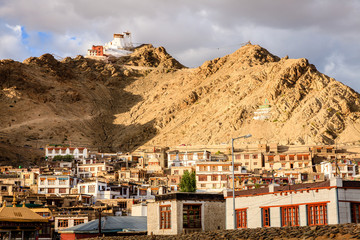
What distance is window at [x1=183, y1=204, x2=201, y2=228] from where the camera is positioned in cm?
4344

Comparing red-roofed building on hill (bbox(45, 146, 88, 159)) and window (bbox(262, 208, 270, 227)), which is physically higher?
red-roofed building on hill (bbox(45, 146, 88, 159))

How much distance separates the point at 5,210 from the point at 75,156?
295 ft

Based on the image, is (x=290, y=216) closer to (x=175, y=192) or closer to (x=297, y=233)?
(x=297, y=233)

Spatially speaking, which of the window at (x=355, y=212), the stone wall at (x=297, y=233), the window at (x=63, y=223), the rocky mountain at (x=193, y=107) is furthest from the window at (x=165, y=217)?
the rocky mountain at (x=193, y=107)

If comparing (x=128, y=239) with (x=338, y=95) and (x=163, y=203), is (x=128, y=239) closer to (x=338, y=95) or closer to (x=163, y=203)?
(x=163, y=203)

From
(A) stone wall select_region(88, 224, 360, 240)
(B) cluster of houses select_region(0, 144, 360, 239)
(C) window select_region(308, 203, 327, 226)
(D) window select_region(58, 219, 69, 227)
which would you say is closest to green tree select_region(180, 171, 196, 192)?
(B) cluster of houses select_region(0, 144, 360, 239)

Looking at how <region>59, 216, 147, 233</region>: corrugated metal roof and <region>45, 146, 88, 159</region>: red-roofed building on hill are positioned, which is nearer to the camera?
<region>59, 216, 147, 233</region>: corrugated metal roof

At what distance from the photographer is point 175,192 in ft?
148

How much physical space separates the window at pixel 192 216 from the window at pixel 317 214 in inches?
363

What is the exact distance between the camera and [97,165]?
396ft

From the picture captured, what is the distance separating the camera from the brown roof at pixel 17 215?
147ft

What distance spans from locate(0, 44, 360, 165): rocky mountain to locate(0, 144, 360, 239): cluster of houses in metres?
12.8

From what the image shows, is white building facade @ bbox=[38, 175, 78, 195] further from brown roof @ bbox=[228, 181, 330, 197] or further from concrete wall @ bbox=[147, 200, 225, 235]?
brown roof @ bbox=[228, 181, 330, 197]

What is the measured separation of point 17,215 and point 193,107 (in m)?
121
